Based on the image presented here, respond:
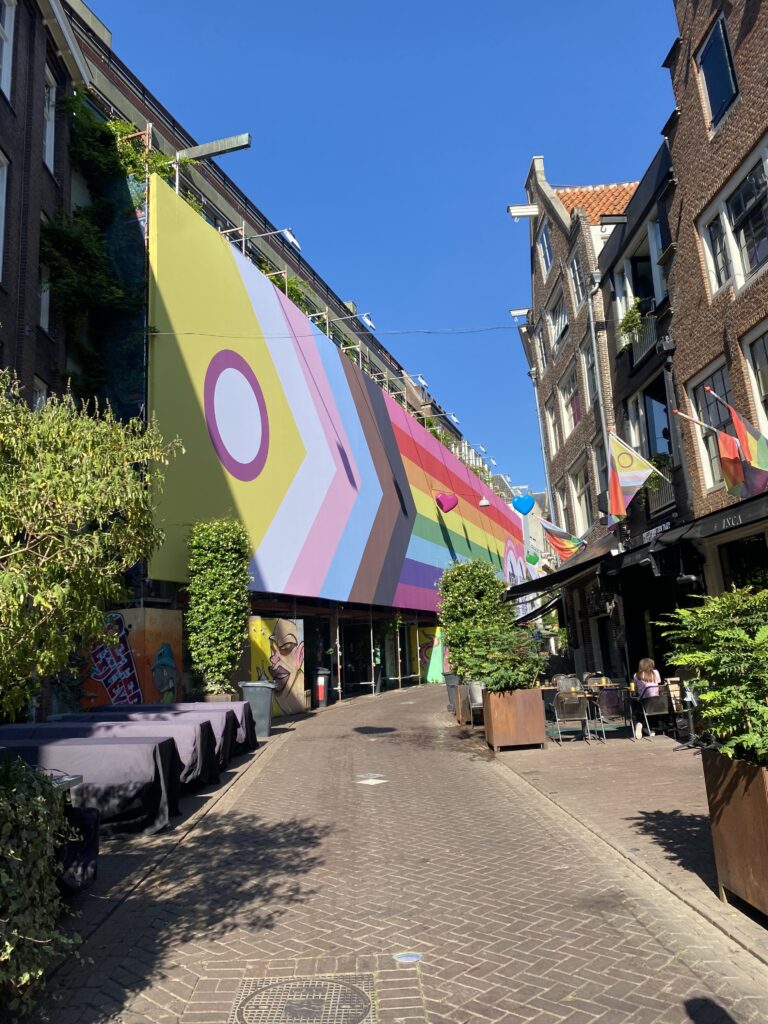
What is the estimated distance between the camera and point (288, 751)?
13.2 meters

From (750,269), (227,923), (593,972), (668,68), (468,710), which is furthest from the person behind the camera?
(468,710)

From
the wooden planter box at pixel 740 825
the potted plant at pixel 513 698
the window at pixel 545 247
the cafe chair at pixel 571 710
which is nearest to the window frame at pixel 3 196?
the potted plant at pixel 513 698

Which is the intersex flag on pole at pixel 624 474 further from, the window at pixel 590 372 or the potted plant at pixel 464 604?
the window at pixel 590 372

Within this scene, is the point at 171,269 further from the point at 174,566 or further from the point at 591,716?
the point at 591,716

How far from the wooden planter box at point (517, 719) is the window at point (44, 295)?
40.5 ft

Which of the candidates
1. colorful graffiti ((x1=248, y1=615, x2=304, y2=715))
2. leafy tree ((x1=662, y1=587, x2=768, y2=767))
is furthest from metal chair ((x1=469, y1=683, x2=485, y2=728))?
leafy tree ((x1=662, y1=587, x2=768, y2=767))

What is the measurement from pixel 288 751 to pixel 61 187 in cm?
1380

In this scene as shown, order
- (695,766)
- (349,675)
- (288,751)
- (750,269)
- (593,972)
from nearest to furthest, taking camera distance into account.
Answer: (593,972), (695,766), (750,269), (288,751), (349,675)

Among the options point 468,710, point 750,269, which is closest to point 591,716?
point 468,710

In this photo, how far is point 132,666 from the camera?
1475cm

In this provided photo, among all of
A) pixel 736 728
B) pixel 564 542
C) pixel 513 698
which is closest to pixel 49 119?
pixel 513 698

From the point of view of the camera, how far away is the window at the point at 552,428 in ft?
86.0

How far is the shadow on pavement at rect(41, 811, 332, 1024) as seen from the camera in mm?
4004

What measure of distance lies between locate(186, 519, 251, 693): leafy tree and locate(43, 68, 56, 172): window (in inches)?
360
